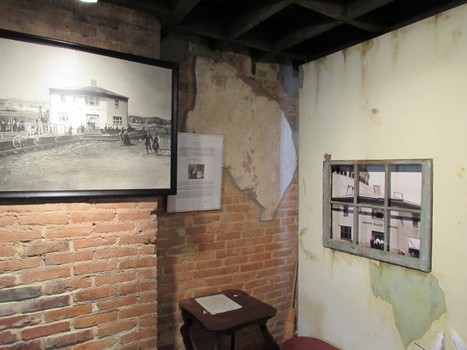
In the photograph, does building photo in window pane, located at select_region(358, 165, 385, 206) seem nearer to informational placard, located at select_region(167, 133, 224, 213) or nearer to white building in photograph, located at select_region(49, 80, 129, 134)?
informational placard, located at select_region(167, 133, 224, 213)

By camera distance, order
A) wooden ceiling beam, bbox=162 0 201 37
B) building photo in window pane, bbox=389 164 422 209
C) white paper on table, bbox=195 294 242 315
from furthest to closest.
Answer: white paper on table, bbox=195 294 242 315 < building photo in window pane, bbox=389 164 422 209 < wooden ceiling beam, bbox=162 0 201 37

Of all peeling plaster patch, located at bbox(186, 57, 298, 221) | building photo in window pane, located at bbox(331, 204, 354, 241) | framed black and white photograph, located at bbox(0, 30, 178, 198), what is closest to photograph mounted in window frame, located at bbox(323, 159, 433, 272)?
building photo in window pane, located at bbox(331, 204, 354, 241)

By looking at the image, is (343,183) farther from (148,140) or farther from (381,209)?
(148,140)

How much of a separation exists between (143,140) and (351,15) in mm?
1558

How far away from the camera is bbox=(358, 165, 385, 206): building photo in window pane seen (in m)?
2.18

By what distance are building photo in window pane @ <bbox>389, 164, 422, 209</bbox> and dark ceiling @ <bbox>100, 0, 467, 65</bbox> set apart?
3.29ft

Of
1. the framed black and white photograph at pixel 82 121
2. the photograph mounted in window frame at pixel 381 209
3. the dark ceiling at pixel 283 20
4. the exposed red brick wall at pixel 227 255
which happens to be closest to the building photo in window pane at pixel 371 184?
the photograph mounted in window frame at pixel 381 209

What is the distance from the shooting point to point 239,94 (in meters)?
2.64

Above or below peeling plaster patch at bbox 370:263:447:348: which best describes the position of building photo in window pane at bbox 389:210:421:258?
above

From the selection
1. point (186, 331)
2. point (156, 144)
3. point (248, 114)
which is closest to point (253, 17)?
point (248, 114)

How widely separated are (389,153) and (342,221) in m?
0.64

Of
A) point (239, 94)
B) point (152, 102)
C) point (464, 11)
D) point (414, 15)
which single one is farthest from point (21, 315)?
point (414, 15)

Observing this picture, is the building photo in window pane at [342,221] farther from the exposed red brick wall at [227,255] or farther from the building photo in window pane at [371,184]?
the exposed red brick wall at [227,255]

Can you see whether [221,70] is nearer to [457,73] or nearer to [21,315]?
[457,73]
